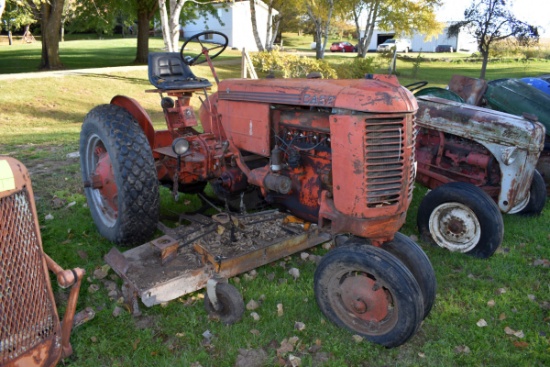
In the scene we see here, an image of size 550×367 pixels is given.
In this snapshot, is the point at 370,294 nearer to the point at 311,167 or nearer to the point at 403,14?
the point at 311,167

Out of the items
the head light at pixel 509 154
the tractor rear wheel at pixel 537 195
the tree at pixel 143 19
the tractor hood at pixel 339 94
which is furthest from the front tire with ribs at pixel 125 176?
the tree at pixel 143 19

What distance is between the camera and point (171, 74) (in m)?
4.22

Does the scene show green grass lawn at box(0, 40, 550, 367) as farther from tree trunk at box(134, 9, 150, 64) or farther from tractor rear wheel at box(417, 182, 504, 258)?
tree trunk at box(134, 9, 150, 64)

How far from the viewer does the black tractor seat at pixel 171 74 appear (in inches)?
154

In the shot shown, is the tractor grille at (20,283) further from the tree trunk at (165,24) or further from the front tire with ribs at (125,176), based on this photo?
the tree trunk at (165,24)

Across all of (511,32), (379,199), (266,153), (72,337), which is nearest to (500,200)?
(379,199)

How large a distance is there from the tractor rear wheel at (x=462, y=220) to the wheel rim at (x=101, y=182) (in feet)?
9.01

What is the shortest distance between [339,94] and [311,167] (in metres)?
0.59

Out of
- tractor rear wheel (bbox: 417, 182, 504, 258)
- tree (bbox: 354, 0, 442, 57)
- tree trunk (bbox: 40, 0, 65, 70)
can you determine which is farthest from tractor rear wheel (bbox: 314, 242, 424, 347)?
tree (bbox: 354, 0, 442, 57)

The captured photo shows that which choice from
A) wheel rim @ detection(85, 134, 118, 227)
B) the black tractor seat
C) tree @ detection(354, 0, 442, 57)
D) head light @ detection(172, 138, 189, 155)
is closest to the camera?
head light @ detection(172, 138, 189, 155)

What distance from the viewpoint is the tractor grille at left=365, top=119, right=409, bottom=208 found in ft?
8.54

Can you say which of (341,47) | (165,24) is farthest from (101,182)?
(341,47)

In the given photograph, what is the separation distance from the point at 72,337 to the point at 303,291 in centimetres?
154

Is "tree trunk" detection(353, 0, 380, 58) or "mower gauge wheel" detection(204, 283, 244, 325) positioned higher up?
"tree trunk" detection(353, 0, 380, 58)
